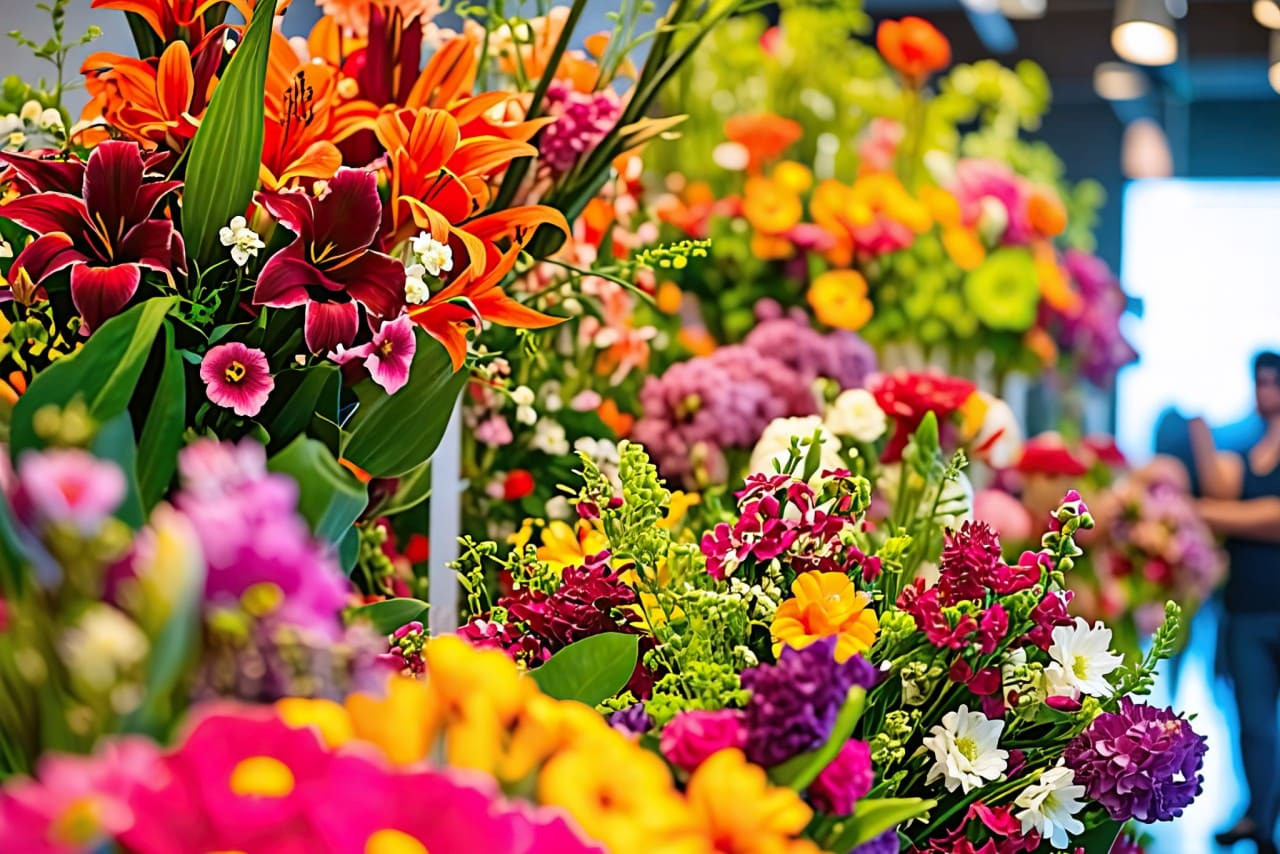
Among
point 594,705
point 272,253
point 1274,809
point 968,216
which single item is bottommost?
point 1274,809

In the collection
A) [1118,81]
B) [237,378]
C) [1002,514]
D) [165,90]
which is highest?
[165,90]

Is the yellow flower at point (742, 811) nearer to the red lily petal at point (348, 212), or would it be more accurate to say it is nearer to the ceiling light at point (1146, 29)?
the red lily petal at point (348, 212)

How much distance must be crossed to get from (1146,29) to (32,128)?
109 inches

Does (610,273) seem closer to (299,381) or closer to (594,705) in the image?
(299,381)

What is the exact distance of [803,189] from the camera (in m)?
1.83

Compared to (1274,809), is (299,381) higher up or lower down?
higher up

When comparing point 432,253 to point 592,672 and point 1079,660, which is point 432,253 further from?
point 1079,660

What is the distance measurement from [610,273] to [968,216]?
52.2 inches

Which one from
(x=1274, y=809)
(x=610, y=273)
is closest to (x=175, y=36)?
(x=610, y=273)

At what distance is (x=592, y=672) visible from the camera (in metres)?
0.54

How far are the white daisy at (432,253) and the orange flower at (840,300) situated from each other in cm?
105

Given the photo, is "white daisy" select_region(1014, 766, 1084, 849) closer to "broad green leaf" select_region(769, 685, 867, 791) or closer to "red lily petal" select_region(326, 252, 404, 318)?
"broad green leaf" select_region(769, 685, 867, 791)

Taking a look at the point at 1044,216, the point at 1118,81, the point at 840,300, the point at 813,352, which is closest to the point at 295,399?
the point at 813,352

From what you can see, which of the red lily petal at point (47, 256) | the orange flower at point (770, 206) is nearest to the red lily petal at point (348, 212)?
the red lily petal at point (47, 256)
